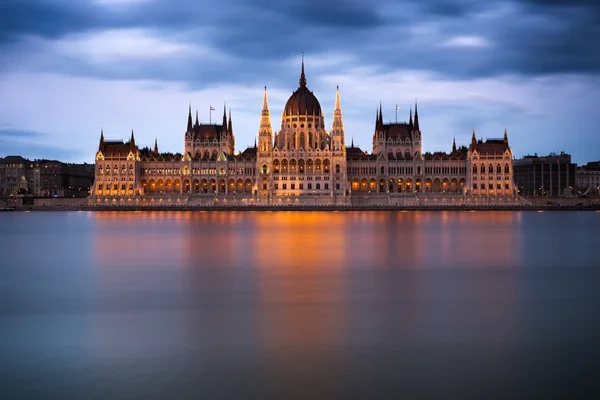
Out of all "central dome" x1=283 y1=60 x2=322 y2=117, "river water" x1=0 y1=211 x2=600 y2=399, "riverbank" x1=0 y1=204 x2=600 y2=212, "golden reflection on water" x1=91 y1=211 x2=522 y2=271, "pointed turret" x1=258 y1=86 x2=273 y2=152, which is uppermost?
"central dome" x1=283 y1=60 x2=322 y2=117

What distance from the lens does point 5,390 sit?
13.2 m

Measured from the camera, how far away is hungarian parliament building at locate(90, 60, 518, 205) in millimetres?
129000

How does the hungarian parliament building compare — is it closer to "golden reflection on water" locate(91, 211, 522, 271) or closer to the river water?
"golden reflection on water" locate(91, 211, 522, 271)

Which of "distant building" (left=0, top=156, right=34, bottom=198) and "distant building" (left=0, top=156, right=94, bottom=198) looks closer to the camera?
"distant building" (left=0, top=156, right=34, bottom=198)

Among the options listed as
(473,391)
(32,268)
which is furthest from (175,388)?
(32,268)

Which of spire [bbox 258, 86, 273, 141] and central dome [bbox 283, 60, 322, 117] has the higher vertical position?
central dome [bbox 283, 60, 322, 117]

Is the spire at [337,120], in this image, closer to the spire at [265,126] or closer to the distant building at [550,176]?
the spire at [265,126]

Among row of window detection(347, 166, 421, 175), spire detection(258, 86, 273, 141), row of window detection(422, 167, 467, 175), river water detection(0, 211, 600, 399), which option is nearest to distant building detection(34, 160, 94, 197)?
spire detection(258, 86, 273, 141)

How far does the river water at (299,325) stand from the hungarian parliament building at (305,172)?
89.4 m

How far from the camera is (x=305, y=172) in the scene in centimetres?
13012

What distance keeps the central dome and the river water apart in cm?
9842

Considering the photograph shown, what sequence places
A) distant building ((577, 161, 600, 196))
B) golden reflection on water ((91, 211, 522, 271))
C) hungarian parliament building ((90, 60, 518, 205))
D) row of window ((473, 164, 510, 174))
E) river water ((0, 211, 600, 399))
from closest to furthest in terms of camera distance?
river water ((0, 211, 600, 399))
golden reflection on water ((91, 211, 522, 271))
hungarian parliament building ((90, 60, 518, 205))
row of window ((473, 164, 510, 174))
distant building ((577, 161, 600, 196))

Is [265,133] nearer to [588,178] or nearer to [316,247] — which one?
[316,247]

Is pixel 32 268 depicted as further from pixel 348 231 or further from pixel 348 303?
pixel 348 231
